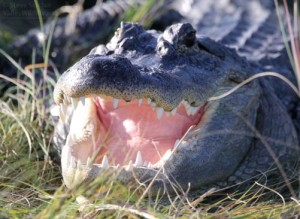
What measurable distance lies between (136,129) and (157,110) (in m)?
0.32

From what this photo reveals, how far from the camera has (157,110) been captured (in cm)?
289

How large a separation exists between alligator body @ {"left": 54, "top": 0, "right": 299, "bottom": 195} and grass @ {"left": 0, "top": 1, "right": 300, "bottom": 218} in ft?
0.37

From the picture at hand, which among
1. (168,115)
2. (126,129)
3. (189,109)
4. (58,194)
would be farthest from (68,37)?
(58,194)

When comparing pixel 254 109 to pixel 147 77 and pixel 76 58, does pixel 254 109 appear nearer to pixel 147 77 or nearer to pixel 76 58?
pixel 147 77

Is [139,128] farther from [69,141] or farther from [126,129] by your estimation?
[69,141]

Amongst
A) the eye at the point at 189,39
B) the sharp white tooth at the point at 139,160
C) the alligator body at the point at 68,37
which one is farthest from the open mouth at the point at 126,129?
the alligator body at the point at 68,37

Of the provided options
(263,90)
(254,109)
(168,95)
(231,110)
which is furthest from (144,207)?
(263,90)

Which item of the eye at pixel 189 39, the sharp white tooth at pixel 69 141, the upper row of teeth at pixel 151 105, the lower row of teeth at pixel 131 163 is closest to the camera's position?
the lower row of teeth at pixel 131 163

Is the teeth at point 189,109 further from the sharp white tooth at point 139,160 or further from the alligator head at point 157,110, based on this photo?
the sharp white tooth at point 139,160

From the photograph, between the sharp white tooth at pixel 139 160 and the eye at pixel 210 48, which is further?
the eye at pixel 210 48

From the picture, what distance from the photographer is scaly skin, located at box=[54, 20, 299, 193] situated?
274 cm

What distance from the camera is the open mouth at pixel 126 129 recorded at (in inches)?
119

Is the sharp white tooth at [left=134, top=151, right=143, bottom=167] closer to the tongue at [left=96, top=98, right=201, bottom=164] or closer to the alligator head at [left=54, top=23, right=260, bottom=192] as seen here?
the alligator head at [left=54, top=23, right=260, bottom=192]

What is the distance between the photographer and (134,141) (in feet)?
10.2
